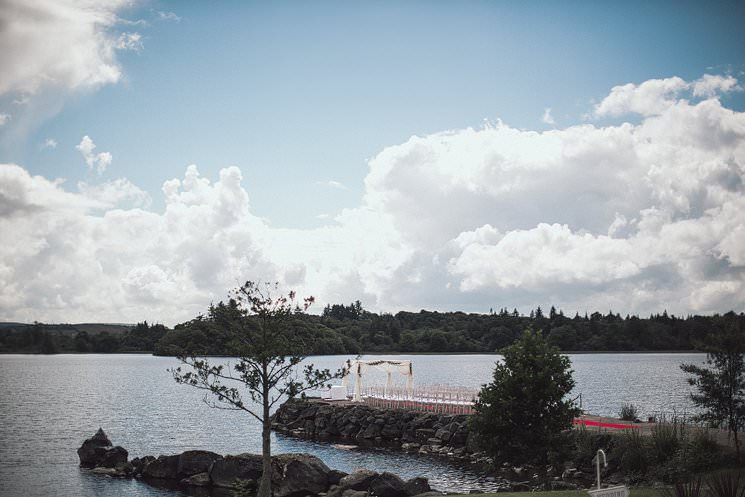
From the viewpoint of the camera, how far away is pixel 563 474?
1233 inches

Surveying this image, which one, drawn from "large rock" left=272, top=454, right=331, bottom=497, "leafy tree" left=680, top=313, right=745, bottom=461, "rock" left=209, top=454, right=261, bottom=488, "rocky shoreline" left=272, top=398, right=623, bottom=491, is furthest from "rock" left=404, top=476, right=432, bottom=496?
"leafy tree" left=680, top=313, right=745, bottom=461

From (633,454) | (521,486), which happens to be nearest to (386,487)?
(521,486)

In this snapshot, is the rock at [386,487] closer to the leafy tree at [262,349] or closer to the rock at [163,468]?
the leafy tree at [262,349]

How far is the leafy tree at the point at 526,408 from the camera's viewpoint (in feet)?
76.2

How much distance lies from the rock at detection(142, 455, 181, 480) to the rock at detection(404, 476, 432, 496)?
1395 centimetres

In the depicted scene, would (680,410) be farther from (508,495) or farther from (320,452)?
(508,495)

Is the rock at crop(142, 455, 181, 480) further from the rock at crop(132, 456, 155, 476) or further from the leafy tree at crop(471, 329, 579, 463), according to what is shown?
the leafy tree at crop(471, 329, 579, 463)

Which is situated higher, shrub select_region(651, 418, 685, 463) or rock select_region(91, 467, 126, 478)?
shrub select_region(651, 418, 685, 463)

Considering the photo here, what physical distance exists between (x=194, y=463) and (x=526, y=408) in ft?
66.8

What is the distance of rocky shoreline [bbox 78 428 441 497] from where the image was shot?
1136 inches

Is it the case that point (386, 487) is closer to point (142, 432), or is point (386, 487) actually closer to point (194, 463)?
point (194, 463)

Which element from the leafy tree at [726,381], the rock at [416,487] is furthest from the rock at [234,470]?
the leafy tree at [726,381]

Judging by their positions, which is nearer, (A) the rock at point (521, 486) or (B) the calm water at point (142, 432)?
(A) the rock at point (521, 486)

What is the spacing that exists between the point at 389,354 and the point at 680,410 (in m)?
138
